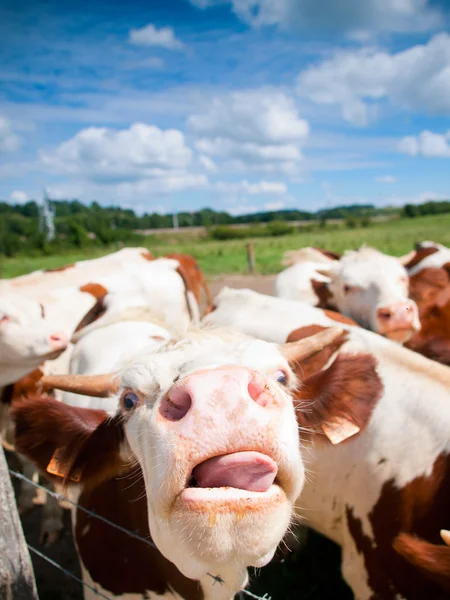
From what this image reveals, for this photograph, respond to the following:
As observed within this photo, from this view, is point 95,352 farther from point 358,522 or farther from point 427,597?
point 427,597

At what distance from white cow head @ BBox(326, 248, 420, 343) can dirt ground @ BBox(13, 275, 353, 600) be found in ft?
6.51

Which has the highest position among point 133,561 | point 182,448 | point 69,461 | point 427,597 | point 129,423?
point 182,448

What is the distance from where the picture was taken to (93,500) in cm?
261


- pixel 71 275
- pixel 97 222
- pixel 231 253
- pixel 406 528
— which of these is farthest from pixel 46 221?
pixel 406 528

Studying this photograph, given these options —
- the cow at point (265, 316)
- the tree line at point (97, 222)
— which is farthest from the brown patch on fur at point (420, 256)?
the tree line at point (97, 222)

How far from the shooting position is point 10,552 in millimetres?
1870

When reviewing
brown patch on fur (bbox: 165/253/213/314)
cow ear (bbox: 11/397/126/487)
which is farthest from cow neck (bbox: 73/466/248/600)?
brown patch on fur (bbox: 165/253/213/314)

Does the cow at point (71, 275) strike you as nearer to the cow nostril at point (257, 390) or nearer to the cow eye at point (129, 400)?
the cow eye at point (129, 400)

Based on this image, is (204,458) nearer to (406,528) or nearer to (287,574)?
(406,528)

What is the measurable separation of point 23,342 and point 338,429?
3.16 metres

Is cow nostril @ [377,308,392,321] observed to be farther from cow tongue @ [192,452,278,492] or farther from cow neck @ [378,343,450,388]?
cow tongue @ [192,452,278,492]

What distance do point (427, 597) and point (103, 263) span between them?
611 centimetres

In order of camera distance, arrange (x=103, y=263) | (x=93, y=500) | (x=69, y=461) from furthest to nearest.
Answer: (x=103, y=263) < (x=93, y=500) < (x=69, y=461)

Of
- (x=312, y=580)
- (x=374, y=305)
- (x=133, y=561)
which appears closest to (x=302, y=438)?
(x=133, y=561)
